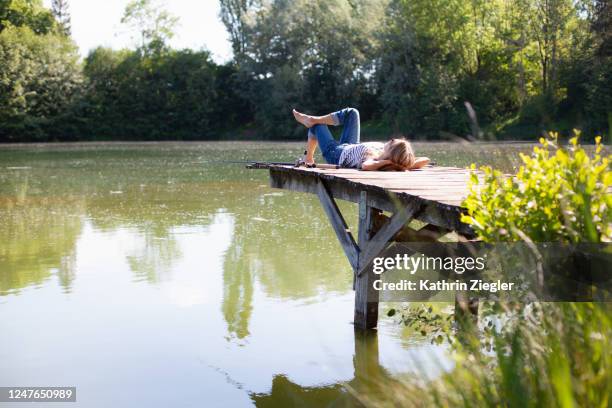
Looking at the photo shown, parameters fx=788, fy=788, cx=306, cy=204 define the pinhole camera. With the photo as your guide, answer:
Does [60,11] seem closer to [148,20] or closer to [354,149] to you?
[148,20]

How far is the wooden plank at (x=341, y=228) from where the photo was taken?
17.4 feet

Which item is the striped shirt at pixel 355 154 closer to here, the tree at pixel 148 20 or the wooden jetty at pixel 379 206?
the wooden jetty at pixel 379 206

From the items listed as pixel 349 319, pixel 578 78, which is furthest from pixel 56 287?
pixel 578 78

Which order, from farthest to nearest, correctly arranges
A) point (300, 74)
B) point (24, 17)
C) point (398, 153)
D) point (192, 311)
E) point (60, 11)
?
point (60, 11), point (24, 17), point (300, 74), point (192, 311), point (398, 153)

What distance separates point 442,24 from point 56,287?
31.5m

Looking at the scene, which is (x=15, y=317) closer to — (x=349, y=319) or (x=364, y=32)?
(x=349, y=319)

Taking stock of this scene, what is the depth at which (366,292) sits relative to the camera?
5293 mm

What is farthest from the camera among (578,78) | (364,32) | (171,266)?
(364,32)

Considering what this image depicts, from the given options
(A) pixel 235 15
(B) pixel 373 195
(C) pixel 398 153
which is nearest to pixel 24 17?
(A) pixel 235 15

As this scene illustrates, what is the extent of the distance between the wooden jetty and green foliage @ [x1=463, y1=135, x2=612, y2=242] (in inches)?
29.5

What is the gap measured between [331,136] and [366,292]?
Answer: 2.05m

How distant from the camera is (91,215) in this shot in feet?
38.4

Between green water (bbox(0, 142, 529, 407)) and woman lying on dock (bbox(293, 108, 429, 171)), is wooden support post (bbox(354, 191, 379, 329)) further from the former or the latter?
woman lying on dock (bbox(293, 108, 429, 171))

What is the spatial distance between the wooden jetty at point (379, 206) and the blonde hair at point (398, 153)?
138 mm
